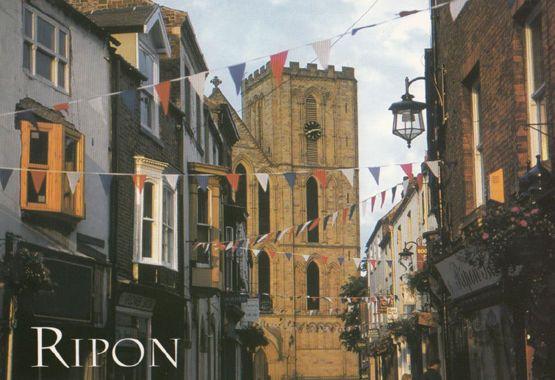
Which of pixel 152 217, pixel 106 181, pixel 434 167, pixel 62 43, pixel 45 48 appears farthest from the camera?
pixel 152 217

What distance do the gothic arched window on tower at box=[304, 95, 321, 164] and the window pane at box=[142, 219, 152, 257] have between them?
61.4 m

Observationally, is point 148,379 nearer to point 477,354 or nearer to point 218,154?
point 477,354

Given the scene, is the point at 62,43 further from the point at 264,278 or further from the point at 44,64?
the point at 264,278

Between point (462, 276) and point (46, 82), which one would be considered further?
point (46, 82)

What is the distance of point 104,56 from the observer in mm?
17875

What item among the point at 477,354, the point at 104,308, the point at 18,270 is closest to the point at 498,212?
the point at 477,354

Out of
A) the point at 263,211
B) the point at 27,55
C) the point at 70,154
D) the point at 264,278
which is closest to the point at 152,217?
the point at 70,154

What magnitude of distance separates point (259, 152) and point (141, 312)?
59128 mm

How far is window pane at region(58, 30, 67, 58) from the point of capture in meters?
16.3

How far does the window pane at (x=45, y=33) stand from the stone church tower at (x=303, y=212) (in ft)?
189

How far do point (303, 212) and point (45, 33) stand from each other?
2478 inches

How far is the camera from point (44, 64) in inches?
617

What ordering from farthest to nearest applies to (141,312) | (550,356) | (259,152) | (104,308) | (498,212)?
1. (259,152)
2. (141,312)
3. (104,308)
4. (498,212)
5. (550,356)

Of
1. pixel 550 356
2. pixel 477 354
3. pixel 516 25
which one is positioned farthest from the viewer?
pixel 477 354
